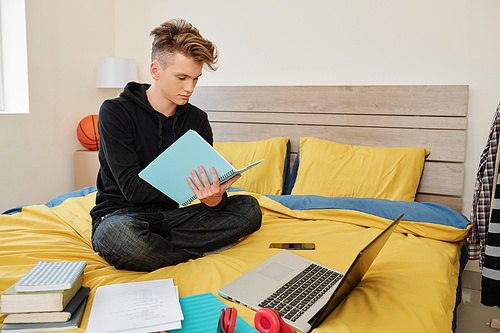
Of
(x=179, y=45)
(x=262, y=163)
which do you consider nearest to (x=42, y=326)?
(x=179, y=45)

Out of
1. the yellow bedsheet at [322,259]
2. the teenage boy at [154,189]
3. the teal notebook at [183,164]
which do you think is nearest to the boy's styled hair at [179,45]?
the teenage boy at [154,189]

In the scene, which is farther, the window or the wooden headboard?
the window

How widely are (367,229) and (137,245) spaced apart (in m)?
1.00

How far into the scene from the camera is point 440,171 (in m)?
2.19

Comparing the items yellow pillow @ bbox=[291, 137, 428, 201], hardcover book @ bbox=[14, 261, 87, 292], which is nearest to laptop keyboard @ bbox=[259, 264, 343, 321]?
hardcover book @ bbox=[14, 261, 87, 292]

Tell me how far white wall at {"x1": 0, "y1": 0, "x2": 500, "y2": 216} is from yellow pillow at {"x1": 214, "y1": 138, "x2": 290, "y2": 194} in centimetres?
51

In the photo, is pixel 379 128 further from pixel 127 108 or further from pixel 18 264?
pixel 18 264

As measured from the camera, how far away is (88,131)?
2850 millimetres

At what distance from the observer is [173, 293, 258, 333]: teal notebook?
0.87 meters

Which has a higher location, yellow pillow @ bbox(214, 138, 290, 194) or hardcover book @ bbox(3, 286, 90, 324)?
yellow pillow @ bbox(214, 138, 290, 194)

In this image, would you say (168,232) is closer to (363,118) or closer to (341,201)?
(341,201)

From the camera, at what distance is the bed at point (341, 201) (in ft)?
3.64

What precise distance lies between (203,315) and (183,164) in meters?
0.49

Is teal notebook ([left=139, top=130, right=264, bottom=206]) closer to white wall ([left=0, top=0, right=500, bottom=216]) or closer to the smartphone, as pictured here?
the smartphone
